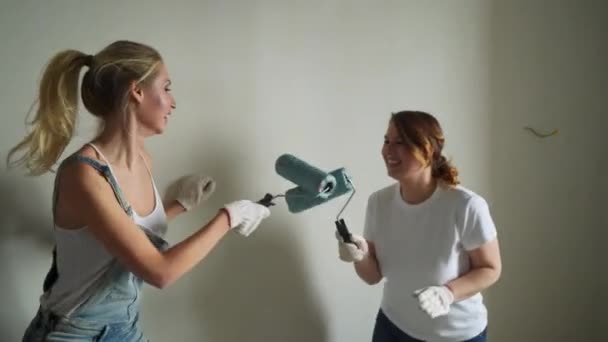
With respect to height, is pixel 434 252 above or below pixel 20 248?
below

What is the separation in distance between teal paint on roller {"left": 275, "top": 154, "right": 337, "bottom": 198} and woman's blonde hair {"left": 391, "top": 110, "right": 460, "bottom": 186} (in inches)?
9.0

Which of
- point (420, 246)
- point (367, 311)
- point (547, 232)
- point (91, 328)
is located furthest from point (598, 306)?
point (91, 328)

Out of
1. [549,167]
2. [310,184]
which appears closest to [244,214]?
[310,184]

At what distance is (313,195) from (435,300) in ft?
1.28

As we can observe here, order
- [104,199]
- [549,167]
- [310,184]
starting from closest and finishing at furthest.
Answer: [104,199] < [310,184] < [549,167]

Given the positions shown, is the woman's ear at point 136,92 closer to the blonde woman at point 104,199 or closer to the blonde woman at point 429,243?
the blonde woman at point 104,199

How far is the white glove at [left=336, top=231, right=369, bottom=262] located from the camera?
1234mm

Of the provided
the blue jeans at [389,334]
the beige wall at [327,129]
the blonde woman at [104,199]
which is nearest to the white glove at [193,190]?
the beige wall at [327,129]

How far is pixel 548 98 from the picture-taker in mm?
1667

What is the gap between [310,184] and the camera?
45.3 inches

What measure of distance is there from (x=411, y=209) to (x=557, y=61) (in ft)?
2.97

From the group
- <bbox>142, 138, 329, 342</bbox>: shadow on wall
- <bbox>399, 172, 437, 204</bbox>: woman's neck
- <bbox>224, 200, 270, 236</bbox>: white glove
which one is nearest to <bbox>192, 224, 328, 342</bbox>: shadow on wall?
<bbox>142, 138, 329, 342</bbox>: shadow on wall

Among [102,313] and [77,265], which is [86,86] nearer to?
[77,265]

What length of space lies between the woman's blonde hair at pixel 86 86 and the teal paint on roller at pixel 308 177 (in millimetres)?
403
